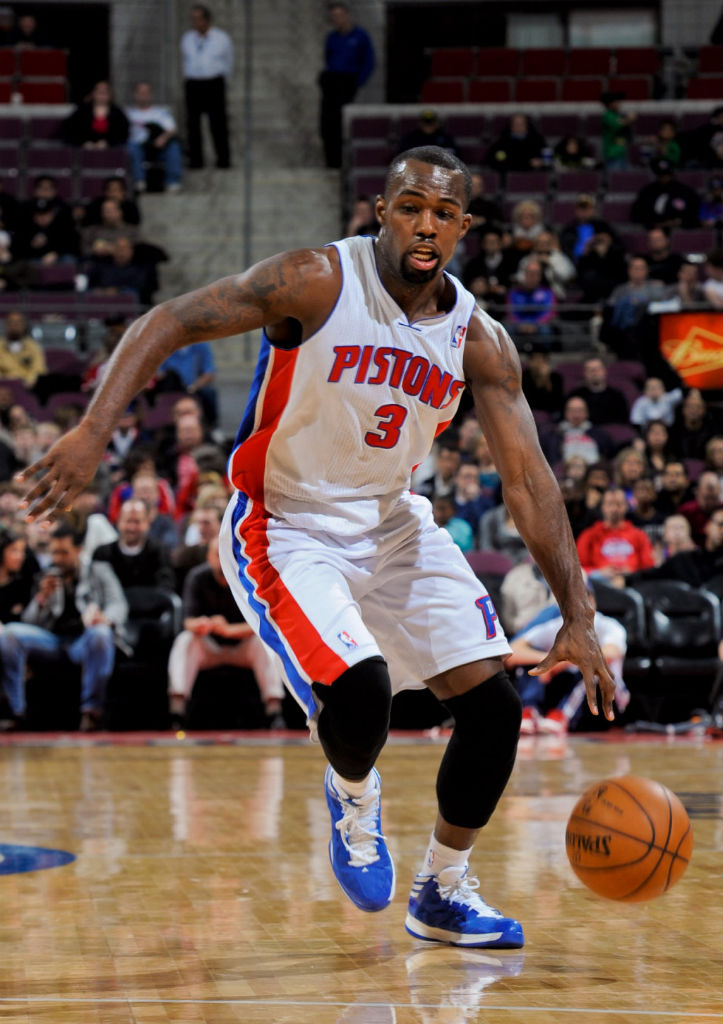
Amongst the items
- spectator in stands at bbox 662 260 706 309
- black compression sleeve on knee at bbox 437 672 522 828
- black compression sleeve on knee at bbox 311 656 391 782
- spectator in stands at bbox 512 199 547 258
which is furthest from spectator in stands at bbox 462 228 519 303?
black compression sleeve on knee at bbox 311 656 391 782

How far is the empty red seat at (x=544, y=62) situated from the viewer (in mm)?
18594

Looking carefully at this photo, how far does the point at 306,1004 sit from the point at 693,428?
942 centimetres

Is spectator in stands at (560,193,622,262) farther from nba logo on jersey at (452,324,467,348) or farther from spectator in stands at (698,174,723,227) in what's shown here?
nba logo on jersey at (452,324,467,348)

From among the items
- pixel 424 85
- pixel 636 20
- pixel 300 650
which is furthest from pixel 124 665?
pixel 636 20

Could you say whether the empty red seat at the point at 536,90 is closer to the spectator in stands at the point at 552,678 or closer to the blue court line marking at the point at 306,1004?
the spectator in stands at the point at 552,678

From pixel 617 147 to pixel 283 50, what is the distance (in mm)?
4819

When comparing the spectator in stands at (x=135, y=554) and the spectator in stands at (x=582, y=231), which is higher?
the spectator in stands at (x=582, y=231)

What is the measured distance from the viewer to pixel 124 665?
949 centimetres

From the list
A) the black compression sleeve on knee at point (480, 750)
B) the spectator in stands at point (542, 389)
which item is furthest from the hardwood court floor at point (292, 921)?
the spectator in stands at point (542, 389)

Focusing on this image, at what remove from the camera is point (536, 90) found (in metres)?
18.2

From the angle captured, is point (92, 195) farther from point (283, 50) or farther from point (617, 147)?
point (617, 147)

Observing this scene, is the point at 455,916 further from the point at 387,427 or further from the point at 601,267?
the point at 601,267

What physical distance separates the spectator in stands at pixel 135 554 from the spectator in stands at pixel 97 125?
8209 millimetres

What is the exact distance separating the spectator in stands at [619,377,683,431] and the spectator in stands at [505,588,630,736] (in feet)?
10.9
